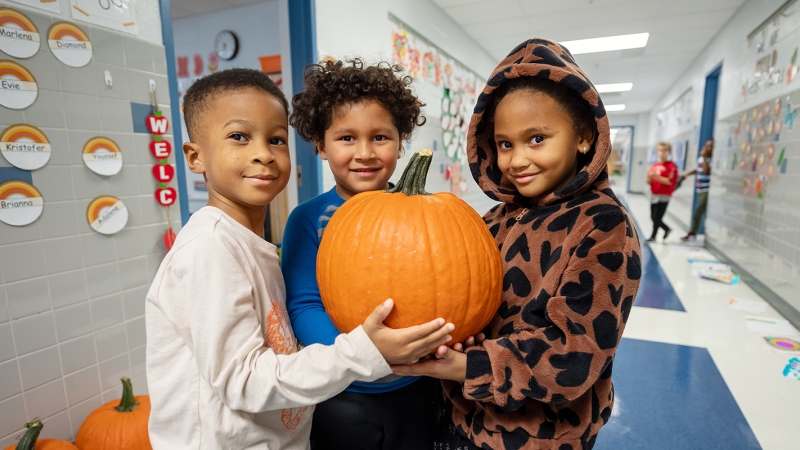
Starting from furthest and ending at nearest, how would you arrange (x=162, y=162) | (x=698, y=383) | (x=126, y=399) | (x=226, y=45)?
(x=226, y=45)
(x=698, y=383)
(x=162, y=162)
(x=126, y=399)

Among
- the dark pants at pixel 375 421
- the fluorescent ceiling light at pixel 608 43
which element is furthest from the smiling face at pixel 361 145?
the fluorescent ceiling light at pixel 608 43

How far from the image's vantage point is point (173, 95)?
2.25m

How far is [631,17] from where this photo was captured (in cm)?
612

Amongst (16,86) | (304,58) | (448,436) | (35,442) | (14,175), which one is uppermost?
(304,58)

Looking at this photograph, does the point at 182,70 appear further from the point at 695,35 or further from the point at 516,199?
the point at 695,35

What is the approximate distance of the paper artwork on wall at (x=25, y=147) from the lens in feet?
5.33

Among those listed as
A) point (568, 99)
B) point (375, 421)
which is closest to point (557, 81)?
point (568, 99)

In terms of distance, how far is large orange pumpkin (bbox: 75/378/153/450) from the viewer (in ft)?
5.89

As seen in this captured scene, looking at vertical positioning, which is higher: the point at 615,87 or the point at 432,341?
the point at 615,87

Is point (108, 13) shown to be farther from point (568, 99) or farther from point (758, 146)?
point (758, 146)

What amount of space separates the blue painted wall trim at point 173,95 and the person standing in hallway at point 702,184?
25.3ft

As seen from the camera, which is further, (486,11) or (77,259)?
(486,11)

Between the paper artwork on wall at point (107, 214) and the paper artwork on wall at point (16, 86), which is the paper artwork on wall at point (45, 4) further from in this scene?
the paper artwork on wall at point (107, 214)

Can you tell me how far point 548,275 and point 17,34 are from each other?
2.12 metres
